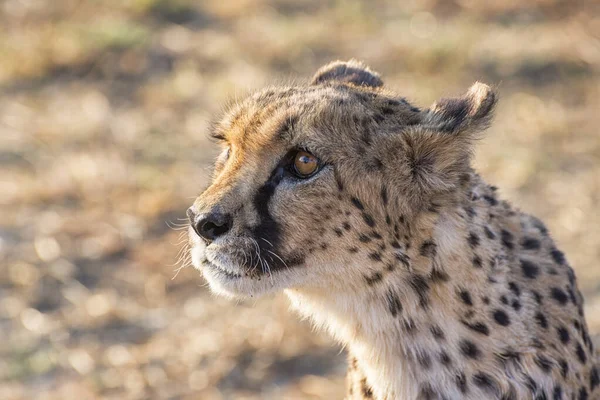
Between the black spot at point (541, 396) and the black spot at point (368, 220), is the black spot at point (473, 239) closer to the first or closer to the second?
the black spot at point (368, 220)

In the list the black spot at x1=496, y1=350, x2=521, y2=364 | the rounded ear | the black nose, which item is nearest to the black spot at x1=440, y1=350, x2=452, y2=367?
the black spot at x1=496, y1=350, x2=521, y2=364

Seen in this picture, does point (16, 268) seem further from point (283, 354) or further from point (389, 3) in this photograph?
point (389, 3)

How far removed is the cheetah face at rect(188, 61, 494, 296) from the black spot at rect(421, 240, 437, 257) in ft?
0.19

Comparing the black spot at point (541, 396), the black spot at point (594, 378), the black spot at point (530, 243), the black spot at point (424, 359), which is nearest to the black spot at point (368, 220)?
the black spot at point (424, 359)

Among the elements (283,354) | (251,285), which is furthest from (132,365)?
(251,285)

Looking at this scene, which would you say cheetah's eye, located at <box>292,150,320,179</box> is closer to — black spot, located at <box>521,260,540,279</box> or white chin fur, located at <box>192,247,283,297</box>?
white chin fur, located at <box>192,247,283,297</box>

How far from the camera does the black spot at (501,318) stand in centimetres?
219

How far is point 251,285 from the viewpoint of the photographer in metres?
2.14

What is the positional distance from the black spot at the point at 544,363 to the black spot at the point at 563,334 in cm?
7

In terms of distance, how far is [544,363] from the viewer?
2199 mm

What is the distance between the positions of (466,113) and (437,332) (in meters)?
0.51

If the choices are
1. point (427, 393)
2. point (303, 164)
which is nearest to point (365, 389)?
point (427, 393)

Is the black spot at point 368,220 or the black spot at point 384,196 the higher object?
the black spot at point 384,196

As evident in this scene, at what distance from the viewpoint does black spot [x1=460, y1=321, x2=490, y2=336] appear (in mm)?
2180
